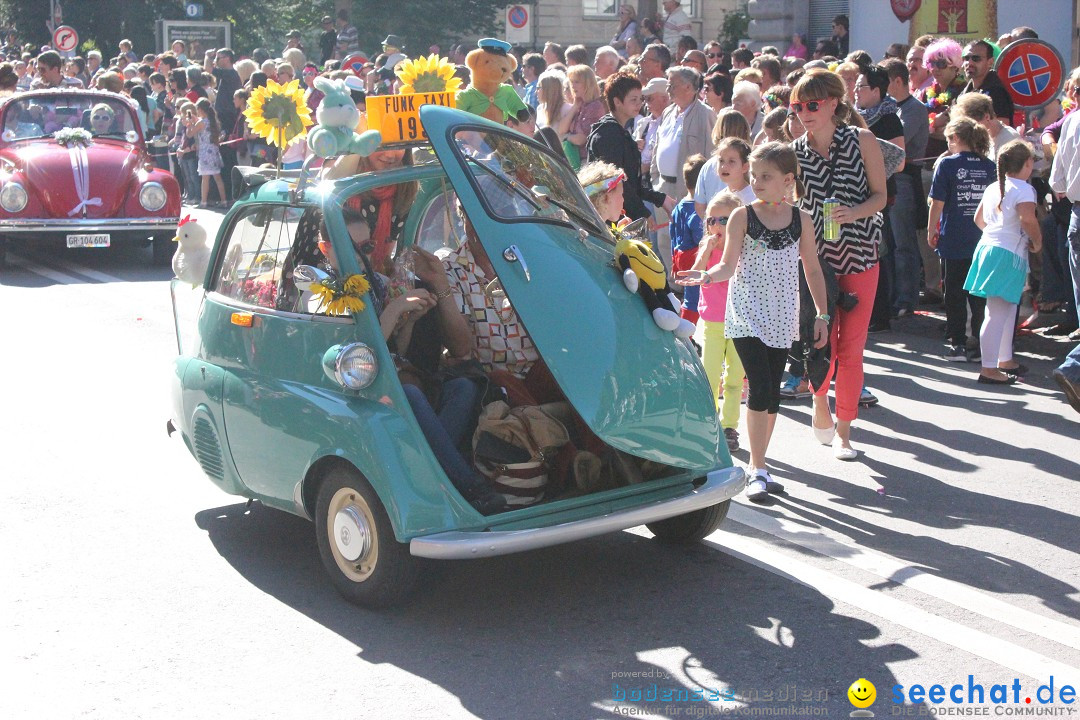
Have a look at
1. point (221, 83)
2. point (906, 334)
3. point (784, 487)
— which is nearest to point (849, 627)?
point (784, 487)

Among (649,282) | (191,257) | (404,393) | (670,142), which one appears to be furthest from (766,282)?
(670,142)

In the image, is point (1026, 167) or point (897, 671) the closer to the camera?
point (897, 671)

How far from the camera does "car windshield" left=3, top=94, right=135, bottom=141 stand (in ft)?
47.2

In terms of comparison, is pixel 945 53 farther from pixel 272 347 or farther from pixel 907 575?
pixel 272 347

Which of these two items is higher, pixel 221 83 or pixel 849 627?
pixel 221 83

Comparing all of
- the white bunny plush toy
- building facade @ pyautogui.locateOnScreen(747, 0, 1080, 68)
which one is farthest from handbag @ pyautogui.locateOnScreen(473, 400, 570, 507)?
building facade @ pyautogui.locateOnScreen(747, 0, 1080, 68)

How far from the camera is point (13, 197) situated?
13.4 meters

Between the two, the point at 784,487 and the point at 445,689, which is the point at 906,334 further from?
the point at 445,689

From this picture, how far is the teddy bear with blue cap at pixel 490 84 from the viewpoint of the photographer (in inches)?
274

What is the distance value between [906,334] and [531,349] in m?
5.33

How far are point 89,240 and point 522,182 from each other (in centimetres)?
959

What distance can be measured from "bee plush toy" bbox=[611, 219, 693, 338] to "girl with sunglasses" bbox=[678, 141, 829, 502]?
79 centimetres

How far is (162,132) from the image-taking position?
22141mm

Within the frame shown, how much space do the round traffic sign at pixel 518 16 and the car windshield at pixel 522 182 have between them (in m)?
17.2
